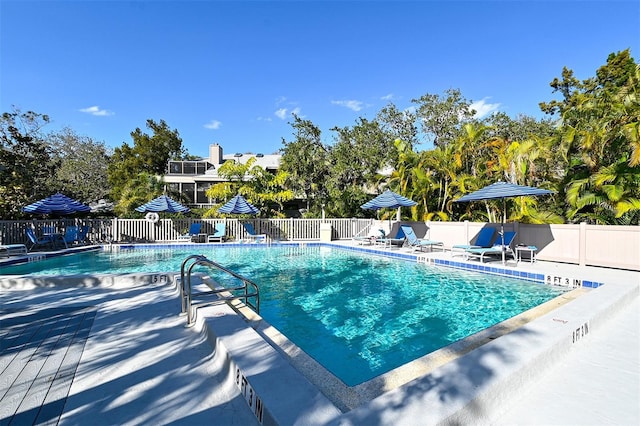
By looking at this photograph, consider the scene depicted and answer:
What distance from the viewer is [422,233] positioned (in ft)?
46.3

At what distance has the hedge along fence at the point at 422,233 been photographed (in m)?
8.37

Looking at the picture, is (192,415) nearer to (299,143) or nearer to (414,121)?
(299,143)

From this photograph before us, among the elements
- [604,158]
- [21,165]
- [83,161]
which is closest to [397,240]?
[604,158]

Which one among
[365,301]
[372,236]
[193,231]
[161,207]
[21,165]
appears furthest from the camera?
[21,165]

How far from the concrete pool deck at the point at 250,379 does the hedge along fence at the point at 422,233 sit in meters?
5.33

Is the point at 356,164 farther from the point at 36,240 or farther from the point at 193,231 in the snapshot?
the point at 36,240

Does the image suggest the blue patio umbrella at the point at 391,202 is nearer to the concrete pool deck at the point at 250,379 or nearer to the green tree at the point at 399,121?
the concrete pool deck at the point at 250,379

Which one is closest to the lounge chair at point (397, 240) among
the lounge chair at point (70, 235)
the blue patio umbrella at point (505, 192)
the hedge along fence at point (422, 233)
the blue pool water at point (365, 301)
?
the hedge along fence at point (422, 233)

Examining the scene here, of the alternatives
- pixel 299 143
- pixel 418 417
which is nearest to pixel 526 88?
pixel 299 143

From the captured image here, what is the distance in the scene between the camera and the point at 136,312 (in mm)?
4586

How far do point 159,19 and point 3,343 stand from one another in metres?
14.1

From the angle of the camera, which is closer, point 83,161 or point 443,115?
point 443,115

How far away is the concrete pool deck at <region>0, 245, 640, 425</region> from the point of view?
2201 millimetres

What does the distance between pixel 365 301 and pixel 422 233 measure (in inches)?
332
